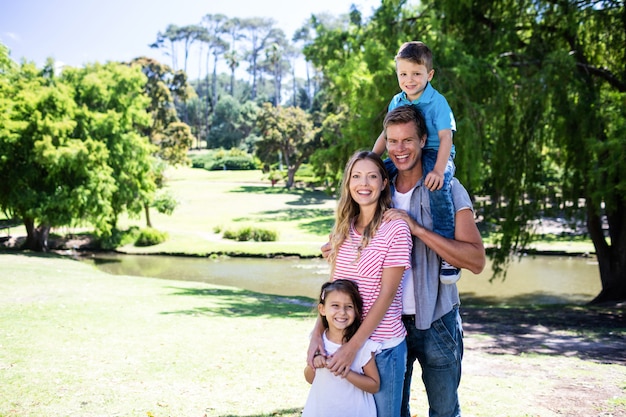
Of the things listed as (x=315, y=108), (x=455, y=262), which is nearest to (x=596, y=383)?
(x=455, y=262)

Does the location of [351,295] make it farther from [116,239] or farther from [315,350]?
[116,239]

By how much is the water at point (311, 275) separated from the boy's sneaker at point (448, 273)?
1262cm

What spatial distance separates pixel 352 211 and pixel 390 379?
2.62ft

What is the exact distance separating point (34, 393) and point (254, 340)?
Result: 10.1 feet

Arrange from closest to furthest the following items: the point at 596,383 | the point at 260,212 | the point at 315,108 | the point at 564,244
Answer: the point at 596,383 < the point at 564,244 < the point at 260,212 < the point at 315,108

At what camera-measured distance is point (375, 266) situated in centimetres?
264

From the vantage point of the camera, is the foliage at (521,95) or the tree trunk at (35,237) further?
the tree trunk at (35,237)

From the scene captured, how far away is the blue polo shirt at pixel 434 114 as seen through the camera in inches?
113

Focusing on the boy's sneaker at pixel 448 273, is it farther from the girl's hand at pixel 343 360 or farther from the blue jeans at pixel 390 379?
the girl's hand at pixel 343 360

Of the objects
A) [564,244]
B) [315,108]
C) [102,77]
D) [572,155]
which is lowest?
[564,244]

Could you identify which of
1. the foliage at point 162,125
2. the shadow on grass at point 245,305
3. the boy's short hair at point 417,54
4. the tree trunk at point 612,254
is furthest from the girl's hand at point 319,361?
the foliage at point 162,125

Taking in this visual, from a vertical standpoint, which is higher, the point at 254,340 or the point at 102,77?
the point at 102,77

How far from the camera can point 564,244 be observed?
23.6 meters

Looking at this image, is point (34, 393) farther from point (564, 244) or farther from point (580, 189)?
point (564, 244)
